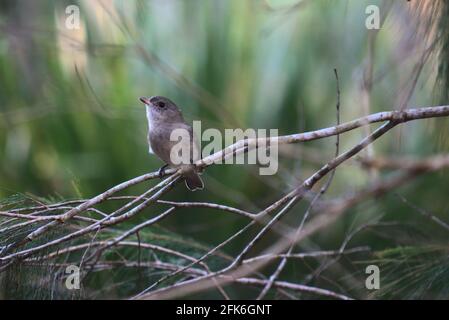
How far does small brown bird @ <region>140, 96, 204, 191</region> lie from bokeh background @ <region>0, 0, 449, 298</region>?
27 cm

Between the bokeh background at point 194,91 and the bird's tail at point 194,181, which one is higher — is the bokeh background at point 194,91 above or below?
above

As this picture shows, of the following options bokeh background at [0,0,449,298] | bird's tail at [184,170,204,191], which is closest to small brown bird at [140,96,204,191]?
bird's tail at [184,170,204,191]

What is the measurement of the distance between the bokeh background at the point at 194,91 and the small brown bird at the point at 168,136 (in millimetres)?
270

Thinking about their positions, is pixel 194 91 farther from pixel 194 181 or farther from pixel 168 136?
pixel 194 181

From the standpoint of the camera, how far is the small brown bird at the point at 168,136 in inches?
165

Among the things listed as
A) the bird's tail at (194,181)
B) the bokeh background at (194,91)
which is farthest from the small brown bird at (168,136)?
the bokeh background at (194,91)

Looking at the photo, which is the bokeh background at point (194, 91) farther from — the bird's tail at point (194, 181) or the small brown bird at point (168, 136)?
the bird's tail at point (194, 181)

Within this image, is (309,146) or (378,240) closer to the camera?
(378,240)

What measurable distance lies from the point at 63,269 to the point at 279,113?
289cm

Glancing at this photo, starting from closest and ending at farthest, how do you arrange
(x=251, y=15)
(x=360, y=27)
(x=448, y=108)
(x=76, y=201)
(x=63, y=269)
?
(x=448, y=108)
(x=76, y=201)
(x=63, y=269)
(x=360, y=27)
(x=251, y=15)

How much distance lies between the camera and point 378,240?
4805 mm
